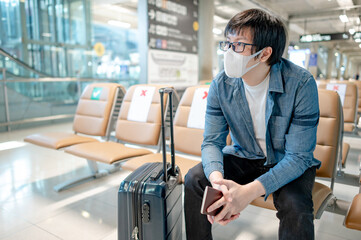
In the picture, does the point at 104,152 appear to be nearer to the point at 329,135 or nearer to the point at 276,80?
the point at 276,80

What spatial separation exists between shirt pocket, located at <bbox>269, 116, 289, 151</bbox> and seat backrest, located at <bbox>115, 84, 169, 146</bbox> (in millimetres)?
1072

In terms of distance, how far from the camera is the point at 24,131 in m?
4.83

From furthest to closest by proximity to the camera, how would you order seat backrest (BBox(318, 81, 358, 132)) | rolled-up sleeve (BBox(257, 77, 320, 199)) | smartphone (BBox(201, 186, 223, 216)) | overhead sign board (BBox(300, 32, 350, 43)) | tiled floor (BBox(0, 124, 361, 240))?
overhead sign board (BBox(300, 32, 350, 43)) → seat backrest (BBox(318, 81, 358, 132)) → tiled floor (BBox(0, 124, 361, 240)) → rolled-up sleeve (BBox(257, 77, 320, 199)) → smartphone (BBox(201, 186, 223, 216))

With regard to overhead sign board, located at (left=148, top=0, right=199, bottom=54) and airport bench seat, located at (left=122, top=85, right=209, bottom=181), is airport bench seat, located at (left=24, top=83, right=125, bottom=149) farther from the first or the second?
overhead sign board, located at (left=148, top=0, right=199, bottom=54)

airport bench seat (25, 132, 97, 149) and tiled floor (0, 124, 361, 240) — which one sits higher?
airport bench seat (25, 132, 97, 149)

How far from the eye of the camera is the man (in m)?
1.03

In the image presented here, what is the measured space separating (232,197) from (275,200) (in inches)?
9.3

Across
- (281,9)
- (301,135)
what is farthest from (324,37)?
(301,135)

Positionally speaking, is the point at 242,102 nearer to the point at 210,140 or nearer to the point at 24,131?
the point at 210,140

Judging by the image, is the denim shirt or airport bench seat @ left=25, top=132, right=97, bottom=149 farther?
airport bench seat @ left=25, top=132, right=97, bottom=149

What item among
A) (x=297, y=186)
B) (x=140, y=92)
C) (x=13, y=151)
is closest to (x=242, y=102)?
(x=297, y=186)

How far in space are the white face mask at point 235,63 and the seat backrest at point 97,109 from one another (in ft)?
4.90

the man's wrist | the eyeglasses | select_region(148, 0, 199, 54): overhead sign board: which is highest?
select_region(148, 0, 199, 54): overhead sign board

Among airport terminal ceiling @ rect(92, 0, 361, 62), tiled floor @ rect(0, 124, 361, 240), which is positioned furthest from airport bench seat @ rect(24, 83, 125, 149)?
airport terminal ceiling @ rect(92, 0, 361, 62)
